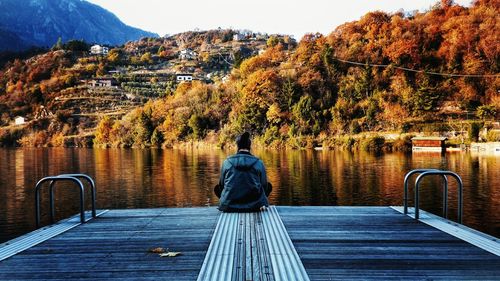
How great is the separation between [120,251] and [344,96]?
2427 inches

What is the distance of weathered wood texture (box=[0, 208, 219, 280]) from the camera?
439cm

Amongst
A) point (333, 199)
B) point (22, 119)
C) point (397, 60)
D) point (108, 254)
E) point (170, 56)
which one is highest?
point (170, 56)

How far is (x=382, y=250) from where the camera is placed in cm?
516

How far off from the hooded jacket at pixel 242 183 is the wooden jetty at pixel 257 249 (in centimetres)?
21

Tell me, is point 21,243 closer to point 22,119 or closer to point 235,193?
point 235,193

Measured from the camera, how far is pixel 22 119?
308ft

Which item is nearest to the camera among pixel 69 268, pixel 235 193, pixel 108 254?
pixel 69 268

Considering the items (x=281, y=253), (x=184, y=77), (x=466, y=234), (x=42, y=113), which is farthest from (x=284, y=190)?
(x=184, y=77)

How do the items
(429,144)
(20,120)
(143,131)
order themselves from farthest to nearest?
(20,120) → (143,131) → (429,144)

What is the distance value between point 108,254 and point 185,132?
66.9m

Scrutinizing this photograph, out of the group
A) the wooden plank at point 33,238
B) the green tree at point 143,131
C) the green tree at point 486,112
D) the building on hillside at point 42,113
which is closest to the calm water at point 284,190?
the wooden plank at point 33,238

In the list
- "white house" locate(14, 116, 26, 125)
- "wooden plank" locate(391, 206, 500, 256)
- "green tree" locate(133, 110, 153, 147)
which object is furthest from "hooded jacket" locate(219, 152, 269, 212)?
"white house" locate(14, 116, 26, 125)

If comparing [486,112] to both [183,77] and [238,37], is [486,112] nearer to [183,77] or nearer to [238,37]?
[183,77]

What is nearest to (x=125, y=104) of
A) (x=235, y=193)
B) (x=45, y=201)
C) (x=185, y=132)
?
(x=185, y=132)
